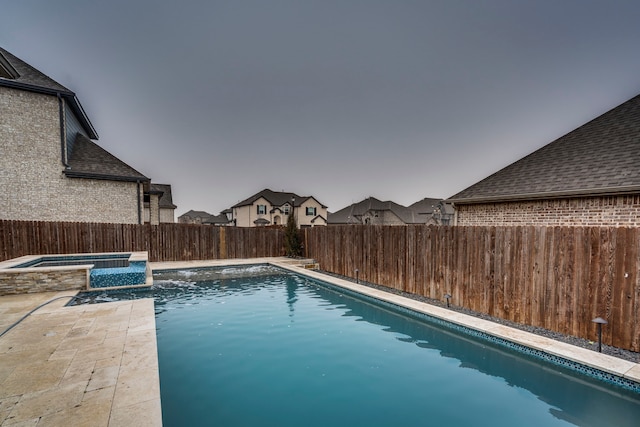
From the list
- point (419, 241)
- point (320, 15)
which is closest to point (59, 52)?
point (320, 15)

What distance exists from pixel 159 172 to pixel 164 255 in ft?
56.3

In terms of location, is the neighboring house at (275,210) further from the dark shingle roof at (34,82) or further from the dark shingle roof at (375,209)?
the dark shingle roof at (34,82)

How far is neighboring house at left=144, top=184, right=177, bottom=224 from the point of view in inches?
851

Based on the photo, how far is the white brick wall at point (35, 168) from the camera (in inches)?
462

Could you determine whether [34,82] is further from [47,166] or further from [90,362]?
[90,362]

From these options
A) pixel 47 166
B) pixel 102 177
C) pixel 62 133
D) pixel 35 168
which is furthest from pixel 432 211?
pixel 35 168

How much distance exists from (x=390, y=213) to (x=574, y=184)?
35.9m

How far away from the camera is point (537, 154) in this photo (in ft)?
32.2

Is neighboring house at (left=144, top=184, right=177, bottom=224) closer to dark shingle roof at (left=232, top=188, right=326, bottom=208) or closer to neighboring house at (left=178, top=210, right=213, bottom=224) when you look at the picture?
dark shingle roof at (left=232, top=188, right=326, bottom=208)

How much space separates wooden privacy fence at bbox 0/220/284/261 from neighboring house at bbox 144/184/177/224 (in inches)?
329

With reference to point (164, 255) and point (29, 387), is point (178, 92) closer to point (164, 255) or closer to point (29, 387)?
point (164, 255)

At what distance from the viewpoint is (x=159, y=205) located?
2933 cm

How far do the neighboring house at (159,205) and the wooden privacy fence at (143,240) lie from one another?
8.36m

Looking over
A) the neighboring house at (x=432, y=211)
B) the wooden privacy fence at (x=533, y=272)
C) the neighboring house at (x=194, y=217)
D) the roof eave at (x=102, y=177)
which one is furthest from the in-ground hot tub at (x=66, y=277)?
the neighboring house at (x=194, y=217)
